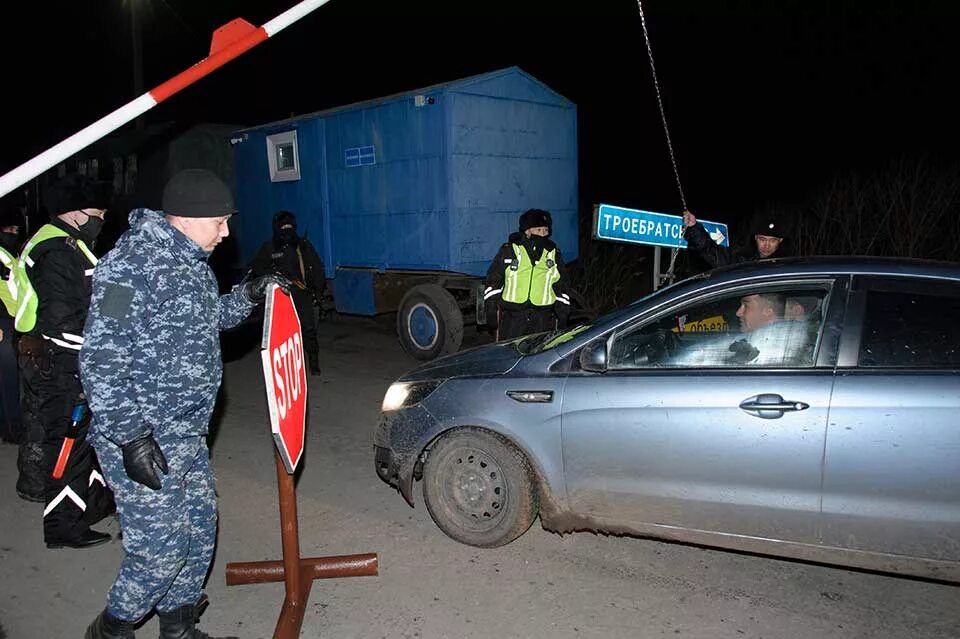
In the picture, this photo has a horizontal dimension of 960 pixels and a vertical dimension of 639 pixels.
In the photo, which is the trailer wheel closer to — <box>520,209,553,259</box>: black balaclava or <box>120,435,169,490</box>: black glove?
<box>520,209,553,259</box>: black balaclava

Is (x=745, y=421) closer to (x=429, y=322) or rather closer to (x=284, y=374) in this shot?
(x=284, y=374)

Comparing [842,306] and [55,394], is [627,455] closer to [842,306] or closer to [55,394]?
[842,306]

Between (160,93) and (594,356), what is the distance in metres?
2.56

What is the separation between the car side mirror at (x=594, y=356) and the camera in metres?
3.50

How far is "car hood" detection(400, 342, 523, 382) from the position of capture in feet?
12.7

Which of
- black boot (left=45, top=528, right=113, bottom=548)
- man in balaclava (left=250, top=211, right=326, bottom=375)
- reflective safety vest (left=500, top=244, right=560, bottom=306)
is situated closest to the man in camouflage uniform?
black boot (left=45, top=528, right=113, bottom=548)

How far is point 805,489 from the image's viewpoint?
3.14 meters

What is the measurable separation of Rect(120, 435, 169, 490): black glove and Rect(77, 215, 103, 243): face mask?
205 cm

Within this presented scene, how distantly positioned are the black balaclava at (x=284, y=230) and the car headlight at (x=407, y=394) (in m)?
3.87

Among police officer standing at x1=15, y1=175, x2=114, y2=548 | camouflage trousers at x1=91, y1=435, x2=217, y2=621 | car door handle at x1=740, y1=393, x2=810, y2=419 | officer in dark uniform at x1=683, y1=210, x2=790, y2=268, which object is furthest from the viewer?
officer in dark uniform at x1=683, y1=210, x2=790, y2=268

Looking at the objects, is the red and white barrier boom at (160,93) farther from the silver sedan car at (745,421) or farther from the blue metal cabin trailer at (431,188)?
the blue metal cabin trailer at (431,188)

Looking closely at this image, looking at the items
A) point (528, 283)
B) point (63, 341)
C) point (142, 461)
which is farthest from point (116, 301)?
point (528, 283)

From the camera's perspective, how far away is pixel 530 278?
6.16 metres

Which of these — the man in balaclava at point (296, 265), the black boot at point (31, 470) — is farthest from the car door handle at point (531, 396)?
the man in balaclava at point (296, 265)
